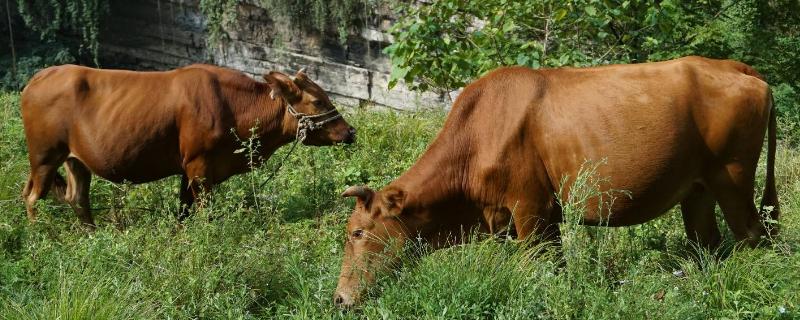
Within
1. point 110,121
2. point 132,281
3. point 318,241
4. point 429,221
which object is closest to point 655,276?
point 429,221

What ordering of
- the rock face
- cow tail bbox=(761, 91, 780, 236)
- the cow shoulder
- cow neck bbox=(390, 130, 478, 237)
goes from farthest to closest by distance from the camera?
the rock face → the cow shoulder → cow tail bbox=(761, 91, 780, 236) → cow neck bbox=(390, 130, 478, 237)

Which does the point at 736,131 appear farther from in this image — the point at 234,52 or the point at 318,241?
the point at 234,52

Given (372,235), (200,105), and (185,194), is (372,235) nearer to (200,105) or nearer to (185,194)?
(200,105)

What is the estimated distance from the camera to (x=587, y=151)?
675cm

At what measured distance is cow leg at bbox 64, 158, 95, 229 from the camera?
30.1ft

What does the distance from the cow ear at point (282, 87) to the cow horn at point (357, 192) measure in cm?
289

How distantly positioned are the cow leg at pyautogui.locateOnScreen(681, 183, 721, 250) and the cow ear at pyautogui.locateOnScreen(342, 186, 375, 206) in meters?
2.54

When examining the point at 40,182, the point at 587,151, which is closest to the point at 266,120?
the point at 40,182

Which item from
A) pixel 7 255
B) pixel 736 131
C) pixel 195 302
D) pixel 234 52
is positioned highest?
pixel 736 131

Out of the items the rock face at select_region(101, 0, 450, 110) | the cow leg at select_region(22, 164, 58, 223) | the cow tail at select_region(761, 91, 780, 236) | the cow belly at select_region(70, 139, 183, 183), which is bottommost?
the rock face at select_region(101, 0, 450, 110)

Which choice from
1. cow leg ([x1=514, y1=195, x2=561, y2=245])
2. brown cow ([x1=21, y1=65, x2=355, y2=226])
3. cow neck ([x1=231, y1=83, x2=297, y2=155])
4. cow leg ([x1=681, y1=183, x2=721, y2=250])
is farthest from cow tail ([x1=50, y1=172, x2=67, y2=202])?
cow leg ([x1=681, y1=183, x2=721, y2=250])

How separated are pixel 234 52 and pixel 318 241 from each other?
892 centimetres

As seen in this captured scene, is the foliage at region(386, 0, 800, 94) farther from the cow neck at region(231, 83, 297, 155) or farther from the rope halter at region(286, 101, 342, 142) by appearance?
the cow neck at region(231, 83, 297, 155)

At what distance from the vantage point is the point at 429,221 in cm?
689
